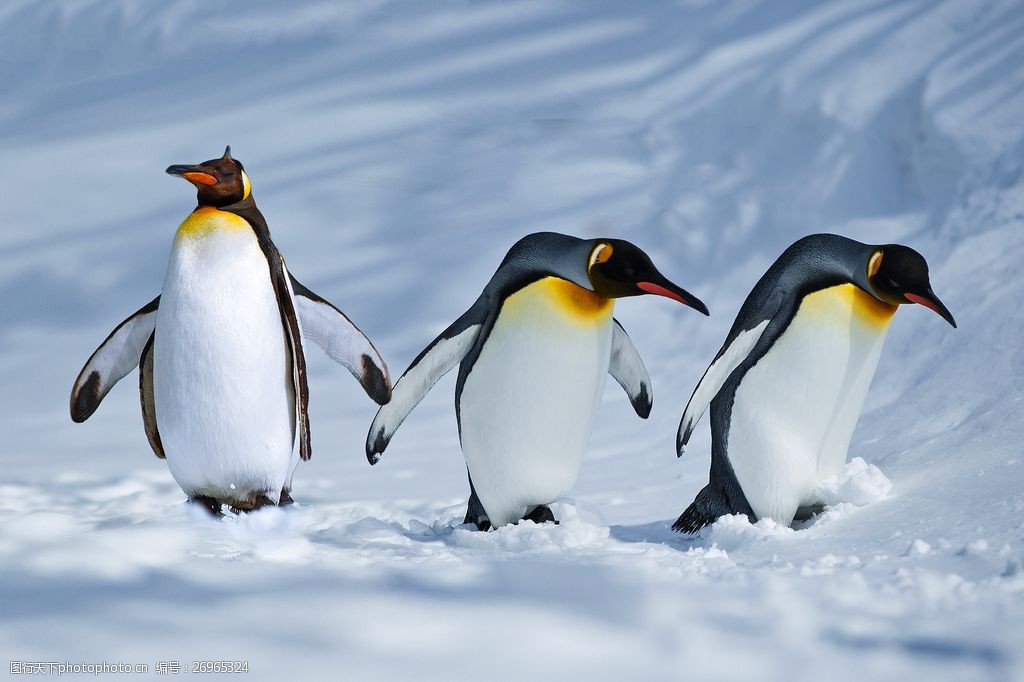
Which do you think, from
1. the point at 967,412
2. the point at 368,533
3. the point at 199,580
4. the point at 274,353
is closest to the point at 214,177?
the point at 274,353

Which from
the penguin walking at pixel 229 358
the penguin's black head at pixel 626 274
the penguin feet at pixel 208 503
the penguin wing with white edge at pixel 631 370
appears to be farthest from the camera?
the penguin wing with white edge at pixel 631 370

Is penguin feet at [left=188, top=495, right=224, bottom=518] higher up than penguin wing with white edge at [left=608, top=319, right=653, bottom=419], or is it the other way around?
penguin wing with white edge at [left=608, top=319, right=653, bottom=419]

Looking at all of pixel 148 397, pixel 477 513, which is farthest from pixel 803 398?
pixel 148 397

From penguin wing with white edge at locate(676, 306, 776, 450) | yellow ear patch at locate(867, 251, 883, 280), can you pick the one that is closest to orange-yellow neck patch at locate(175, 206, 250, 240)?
penguin wing with white edge at locate(676, 306, 776, 450)

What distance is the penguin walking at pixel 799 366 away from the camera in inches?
120

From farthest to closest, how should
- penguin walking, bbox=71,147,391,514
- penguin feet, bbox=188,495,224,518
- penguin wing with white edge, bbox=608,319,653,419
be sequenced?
penguin wing with white edge, bbox=608,319,653,419, penguin feet, bbox=188,495,224,518, penguin walking, bbox=71,147,391,514

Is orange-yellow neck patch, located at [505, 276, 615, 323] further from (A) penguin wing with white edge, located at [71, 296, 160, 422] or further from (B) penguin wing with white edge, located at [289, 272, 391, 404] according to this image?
(A) penguin wing with white edge, located at [71, 296, 160, 422]

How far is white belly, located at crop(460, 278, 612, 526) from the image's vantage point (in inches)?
120

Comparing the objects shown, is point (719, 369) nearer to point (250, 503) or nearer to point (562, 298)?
point (562, 298)

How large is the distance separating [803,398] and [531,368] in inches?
27.4

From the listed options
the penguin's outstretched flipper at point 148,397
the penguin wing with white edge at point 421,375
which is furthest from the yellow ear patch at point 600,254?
the penguin's outstretched flipper at point 148,397

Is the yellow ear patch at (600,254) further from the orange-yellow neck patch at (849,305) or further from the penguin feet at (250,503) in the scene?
the penguin feet at (250,503)

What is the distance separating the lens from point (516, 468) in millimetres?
3154

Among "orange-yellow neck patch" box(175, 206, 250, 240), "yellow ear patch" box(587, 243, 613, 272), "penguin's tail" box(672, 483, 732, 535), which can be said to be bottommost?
"penguin's tail" box(672, 483, 732, 535)
